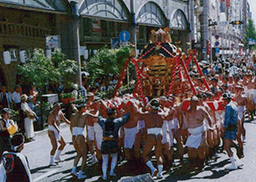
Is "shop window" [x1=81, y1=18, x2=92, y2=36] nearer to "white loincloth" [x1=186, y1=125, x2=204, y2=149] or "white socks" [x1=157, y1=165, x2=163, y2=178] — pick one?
"white loincloth" [x1=186, y1=125, x2=204, y2=149]

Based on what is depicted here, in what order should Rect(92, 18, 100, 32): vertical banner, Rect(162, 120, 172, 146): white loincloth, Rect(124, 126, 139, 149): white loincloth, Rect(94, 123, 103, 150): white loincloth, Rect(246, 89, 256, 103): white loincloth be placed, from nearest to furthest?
Rect(162, 120, 172, 146): white loincloth → Rect(94, 123, 103, 150): white loincloth → Rect(124, 126, 139, 149): white loincloth → Rect(246, 89, 256, 103): white loincloth → Rect(92, 18, 100, 32): vertical banner

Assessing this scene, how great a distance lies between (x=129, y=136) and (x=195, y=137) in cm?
170

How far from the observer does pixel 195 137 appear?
8141 millimetres

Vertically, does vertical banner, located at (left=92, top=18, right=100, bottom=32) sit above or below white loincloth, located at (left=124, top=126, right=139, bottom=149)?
above

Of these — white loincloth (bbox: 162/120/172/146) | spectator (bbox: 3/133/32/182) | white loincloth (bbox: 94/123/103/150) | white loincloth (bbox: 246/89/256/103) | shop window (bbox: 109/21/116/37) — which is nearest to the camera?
spectator (bbox: 3/133/32/182)

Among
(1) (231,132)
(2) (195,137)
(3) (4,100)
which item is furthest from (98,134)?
(3) (4,100)

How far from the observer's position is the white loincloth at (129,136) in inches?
341

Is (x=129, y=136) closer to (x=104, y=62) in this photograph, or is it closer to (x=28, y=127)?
(x=28, y=127)

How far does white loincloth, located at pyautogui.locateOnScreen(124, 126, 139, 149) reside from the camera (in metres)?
8.67

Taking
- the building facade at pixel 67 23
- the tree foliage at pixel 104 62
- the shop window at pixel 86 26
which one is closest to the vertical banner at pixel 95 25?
the building facade at pixel 67 23

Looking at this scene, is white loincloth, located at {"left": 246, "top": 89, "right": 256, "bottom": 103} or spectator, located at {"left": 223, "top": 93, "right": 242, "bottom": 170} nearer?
spectator, located at {"left": 223, "top": 93, "right": 242, "bottom": 170}

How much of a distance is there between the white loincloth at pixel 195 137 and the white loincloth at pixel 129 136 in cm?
142

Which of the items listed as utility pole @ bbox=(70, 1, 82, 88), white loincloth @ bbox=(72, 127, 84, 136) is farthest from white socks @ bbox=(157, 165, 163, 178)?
utility pole @ bbox=(70, 1, 82, 88)

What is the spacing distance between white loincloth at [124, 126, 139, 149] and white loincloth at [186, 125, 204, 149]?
4.66 ft
